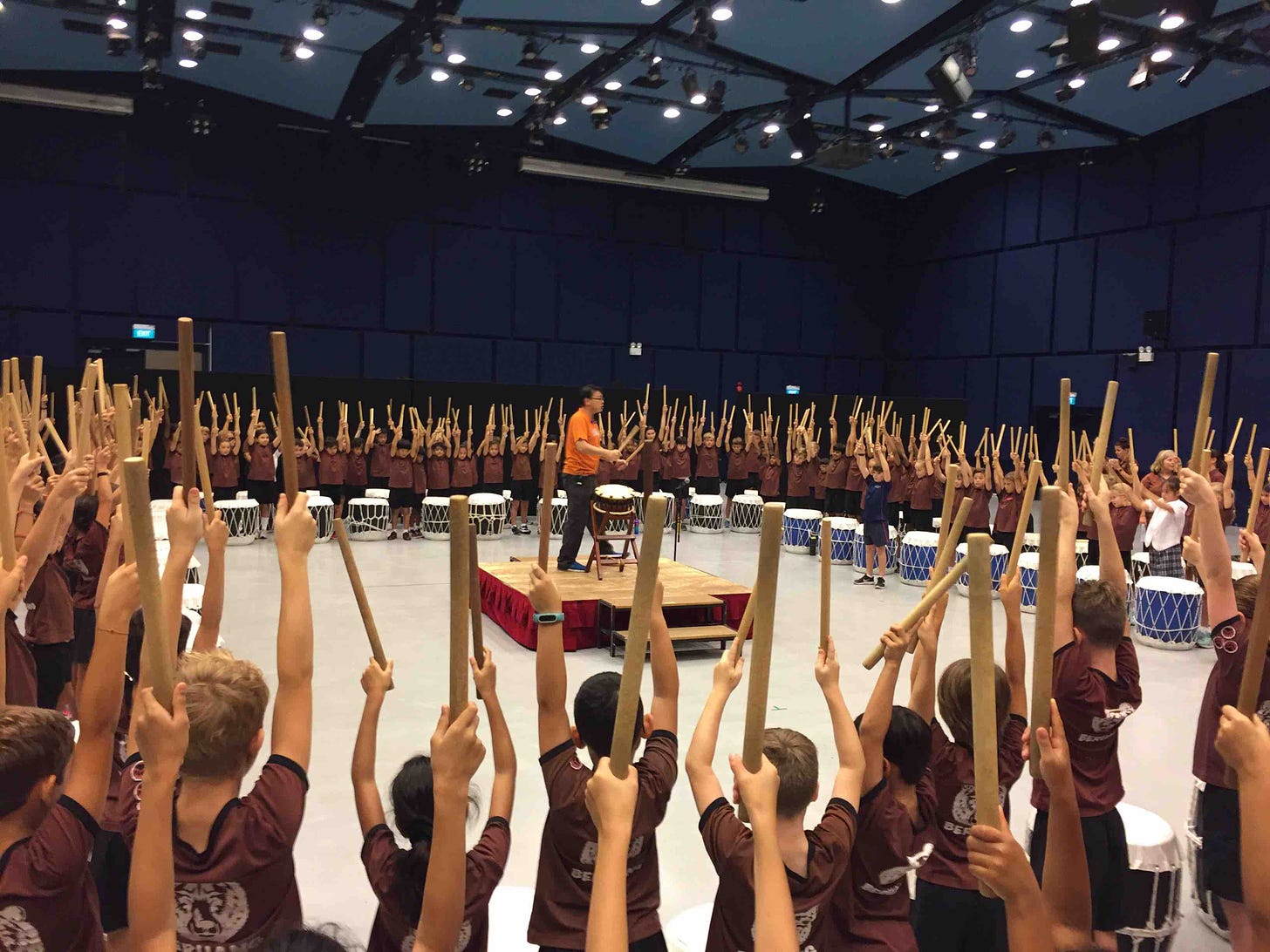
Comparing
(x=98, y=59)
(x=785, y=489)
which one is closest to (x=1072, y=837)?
(x=785, y=489)

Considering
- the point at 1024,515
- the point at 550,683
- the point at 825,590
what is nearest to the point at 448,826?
the point at 550,683

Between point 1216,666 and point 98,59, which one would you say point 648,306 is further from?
point 1216,666

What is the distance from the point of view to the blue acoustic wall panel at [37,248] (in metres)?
14.9

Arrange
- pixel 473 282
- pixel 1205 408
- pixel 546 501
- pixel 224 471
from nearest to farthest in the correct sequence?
1. pixel 546 501
2. pixel 1205 408
3. pixel 224 471
4. pixel 473 282

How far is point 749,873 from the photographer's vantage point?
180 centimetres

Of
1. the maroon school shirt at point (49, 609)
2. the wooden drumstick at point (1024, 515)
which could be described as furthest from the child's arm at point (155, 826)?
the maroon school shirt at point (49, 609)

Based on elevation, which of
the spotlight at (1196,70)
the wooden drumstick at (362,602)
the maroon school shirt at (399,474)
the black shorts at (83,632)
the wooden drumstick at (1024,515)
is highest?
the spotlight at (1196,70)

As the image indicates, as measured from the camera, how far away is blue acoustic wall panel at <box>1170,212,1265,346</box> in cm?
1484

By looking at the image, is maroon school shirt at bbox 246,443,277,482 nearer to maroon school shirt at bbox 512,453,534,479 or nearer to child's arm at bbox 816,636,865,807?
maroon school shirt at bbox 512,453,534,479

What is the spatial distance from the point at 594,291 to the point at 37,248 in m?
9.50

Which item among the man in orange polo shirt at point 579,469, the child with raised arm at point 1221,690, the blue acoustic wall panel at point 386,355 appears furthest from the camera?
the blue acoustic wall panel at point 386,355

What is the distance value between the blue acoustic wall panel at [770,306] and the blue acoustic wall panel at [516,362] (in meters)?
4.49

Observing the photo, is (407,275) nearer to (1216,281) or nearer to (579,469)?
(579,469)

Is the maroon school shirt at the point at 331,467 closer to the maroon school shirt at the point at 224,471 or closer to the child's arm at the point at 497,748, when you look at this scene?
the maroon school shirt at the point at 224,471
